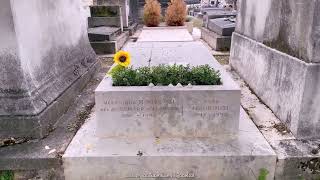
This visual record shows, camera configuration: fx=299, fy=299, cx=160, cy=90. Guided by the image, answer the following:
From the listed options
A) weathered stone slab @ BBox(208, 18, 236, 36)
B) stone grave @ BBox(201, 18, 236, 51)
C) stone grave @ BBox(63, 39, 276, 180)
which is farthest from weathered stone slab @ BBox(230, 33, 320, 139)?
weathered stone slab @ BBox(208, 18, 236, 36)

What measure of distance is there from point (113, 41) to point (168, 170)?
5.91m

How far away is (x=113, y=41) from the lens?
327 inches

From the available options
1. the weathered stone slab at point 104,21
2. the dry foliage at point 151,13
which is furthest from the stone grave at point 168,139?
the dry foliage at point 151,13

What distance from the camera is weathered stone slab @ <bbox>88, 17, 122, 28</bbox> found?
9875 millimetres

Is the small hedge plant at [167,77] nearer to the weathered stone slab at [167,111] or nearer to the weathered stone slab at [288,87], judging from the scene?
the weathered stone slab at [167,111]

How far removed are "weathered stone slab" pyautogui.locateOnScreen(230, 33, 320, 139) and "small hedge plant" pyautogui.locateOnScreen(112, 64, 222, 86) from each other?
0.83 metres

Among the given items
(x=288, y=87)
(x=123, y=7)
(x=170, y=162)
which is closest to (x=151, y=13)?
(x=123, y=7)

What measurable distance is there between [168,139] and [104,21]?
7.66 meters

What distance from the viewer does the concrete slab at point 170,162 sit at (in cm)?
291

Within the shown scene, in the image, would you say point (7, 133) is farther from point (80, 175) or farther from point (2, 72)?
point (80, 175)

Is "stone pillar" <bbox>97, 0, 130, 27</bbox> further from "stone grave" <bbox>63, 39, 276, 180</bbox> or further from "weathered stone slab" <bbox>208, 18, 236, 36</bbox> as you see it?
"stone grave" <bbox>63, 39, 276, 180</bbox>

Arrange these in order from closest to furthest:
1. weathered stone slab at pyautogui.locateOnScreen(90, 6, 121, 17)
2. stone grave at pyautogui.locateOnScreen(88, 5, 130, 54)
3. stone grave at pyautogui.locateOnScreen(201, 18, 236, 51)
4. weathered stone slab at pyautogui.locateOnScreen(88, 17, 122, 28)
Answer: stone grave at pyautogui.locateOnScreen(201, 18, 236, 51), stone grave at pyautogui.locateOnScreen(88, 5, 130, 54), weathered stone slab at pyautogui.locateOnScreen(88, 17, 122, 28), weathered stone slab at pyautogui.locateOnScreen(90, 6, 121, 17)

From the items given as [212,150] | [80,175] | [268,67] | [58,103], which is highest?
[268,67]

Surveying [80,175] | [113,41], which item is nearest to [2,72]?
[80,175]
